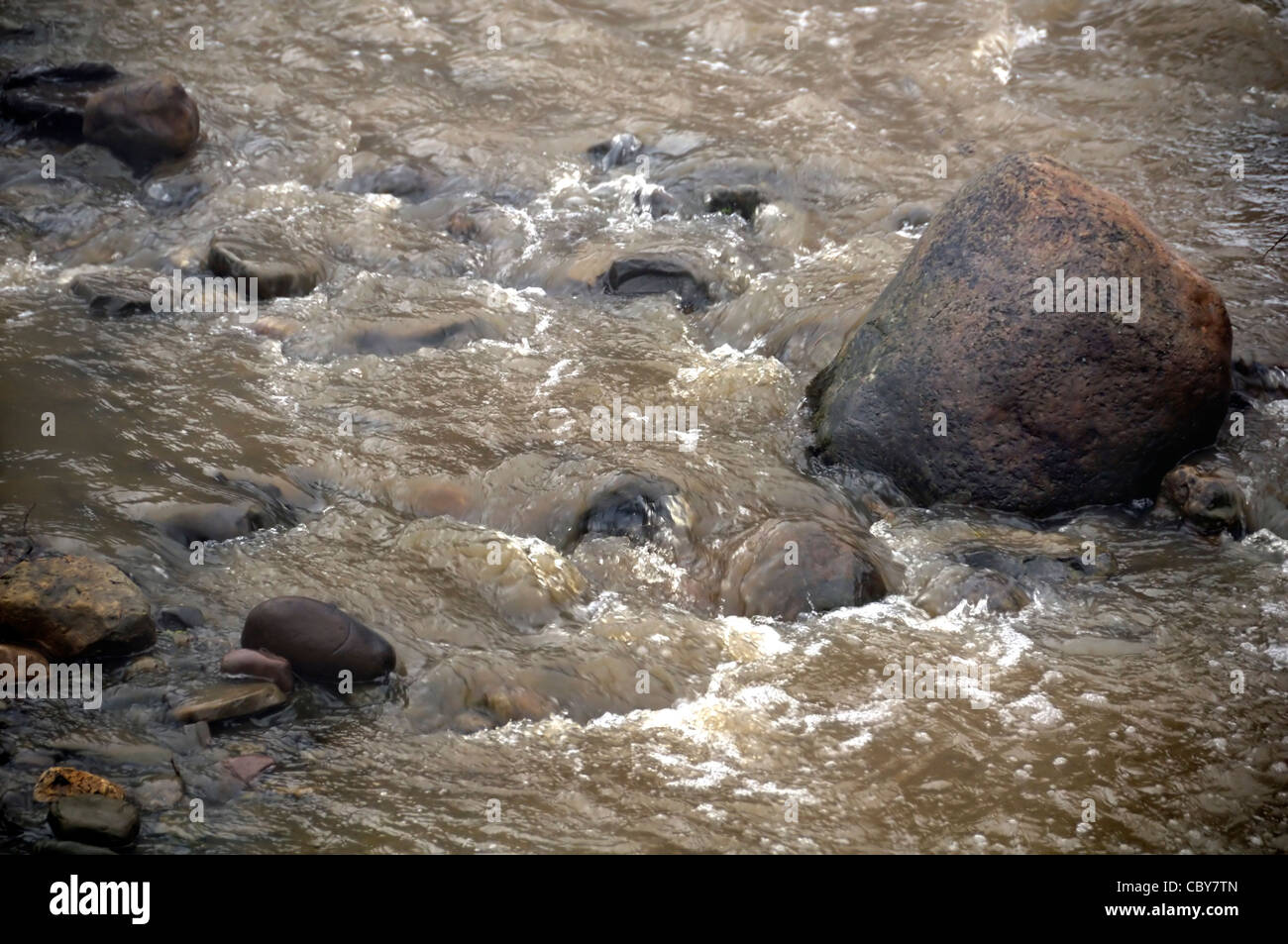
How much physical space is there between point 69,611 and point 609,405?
3338 millimetres

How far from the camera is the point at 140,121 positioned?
938cm

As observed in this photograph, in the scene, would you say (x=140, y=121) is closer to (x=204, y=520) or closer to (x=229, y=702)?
(x=204, y=520)

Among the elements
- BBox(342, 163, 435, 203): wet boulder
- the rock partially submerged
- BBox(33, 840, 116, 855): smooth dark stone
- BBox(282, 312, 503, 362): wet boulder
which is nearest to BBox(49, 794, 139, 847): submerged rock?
BBox(33, 840, 116, 855): smooth dark stone

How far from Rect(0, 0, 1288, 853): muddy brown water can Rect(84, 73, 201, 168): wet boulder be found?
271 mm

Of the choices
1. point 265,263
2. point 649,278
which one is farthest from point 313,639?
point 649,278

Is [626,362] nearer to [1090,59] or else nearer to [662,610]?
[662,610]

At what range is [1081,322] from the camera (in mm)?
5887

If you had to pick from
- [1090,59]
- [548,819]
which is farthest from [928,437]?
[1090,59]

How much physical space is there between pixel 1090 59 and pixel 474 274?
21.2ft

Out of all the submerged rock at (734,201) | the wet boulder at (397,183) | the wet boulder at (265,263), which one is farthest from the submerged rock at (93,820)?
the submerged rock at (734,201)

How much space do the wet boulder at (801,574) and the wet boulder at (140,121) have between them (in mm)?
6434

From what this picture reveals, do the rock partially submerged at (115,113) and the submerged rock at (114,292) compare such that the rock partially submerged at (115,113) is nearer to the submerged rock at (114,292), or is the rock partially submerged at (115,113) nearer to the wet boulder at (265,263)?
the wet boulder at (265,263)

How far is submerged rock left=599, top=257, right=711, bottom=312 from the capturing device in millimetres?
8281

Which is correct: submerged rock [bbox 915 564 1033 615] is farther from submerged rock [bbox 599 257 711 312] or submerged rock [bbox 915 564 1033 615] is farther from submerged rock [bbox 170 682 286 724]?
submerged rock [bbox 599 257 711 312]
